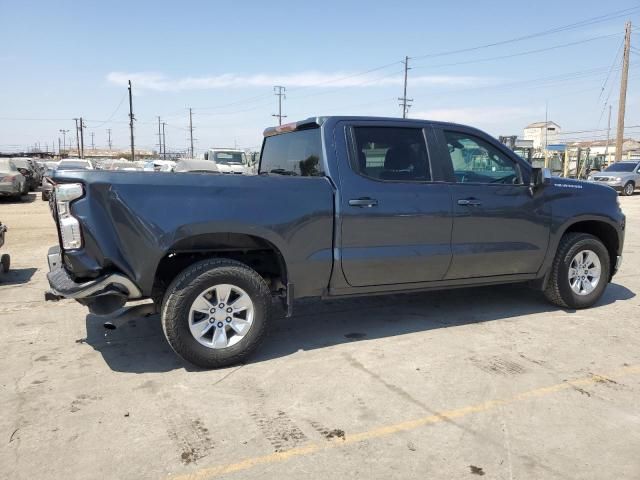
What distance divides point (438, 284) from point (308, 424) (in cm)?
221

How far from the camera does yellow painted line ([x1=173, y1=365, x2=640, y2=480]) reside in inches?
112

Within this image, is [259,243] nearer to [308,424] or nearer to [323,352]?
[323,352]

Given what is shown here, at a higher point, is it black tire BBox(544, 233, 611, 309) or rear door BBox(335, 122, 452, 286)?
rear door BBox(335, 122, 452, 286)

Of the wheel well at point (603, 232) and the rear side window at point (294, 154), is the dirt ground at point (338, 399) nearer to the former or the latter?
the wheel well at point (603, 232)

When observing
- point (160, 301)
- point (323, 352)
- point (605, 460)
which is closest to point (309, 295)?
point (323, 352)

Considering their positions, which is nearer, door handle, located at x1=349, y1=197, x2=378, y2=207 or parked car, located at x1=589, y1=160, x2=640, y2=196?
door handle, located at x1=349, y1=197, x2=378, y2=207

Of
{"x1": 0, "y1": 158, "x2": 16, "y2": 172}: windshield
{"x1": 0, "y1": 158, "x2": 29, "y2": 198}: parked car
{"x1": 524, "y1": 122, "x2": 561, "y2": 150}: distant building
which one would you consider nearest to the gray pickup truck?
{"x1": 0, "y1": 158, "x2": 29, "y2": 198}: parked car

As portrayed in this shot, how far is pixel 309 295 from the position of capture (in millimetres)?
Result: 4480

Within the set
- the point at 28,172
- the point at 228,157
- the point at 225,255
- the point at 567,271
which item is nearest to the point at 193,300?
the point at 225,255

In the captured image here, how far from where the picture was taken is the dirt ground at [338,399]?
9.59ft

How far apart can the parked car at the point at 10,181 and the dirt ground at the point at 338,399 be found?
1506cm

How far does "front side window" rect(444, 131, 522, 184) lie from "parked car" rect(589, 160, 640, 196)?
22.9 meters

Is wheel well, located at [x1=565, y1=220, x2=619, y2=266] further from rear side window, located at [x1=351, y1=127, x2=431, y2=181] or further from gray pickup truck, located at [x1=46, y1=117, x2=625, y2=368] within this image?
rear side window, located at [x1=351, y1=127, x2=431, y2=181]

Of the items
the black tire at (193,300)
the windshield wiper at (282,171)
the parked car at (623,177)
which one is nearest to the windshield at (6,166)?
the windshield wiper at (282,171)
